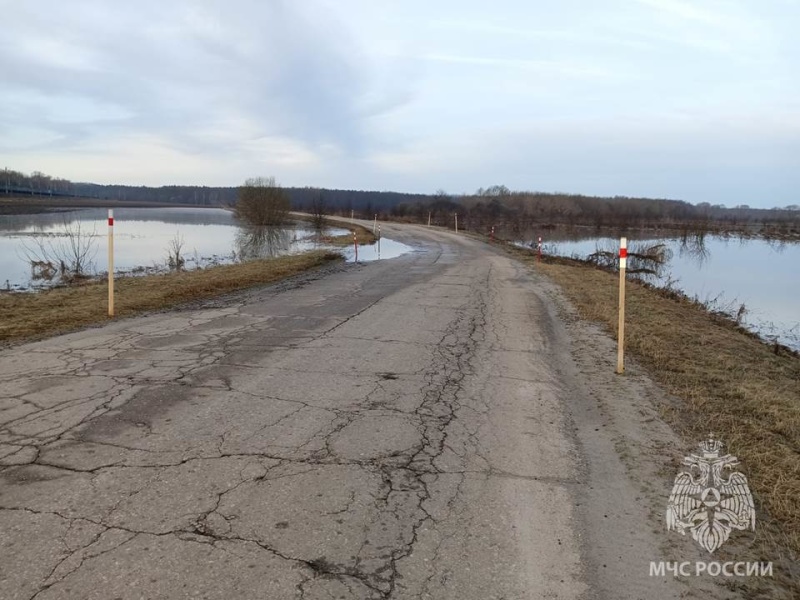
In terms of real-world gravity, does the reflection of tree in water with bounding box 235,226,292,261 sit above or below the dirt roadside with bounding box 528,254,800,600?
above

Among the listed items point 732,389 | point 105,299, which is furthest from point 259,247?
point 732,389

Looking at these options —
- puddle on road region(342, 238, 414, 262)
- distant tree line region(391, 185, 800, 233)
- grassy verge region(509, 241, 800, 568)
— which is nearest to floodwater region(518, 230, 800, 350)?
grassy verge region(509, 241, 800, 568)

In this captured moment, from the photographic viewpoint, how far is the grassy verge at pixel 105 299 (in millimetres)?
8867

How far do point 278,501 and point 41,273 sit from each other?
63.1ft

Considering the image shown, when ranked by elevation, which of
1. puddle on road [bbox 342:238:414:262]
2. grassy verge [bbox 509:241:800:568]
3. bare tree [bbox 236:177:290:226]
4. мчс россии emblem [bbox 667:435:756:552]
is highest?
bare tree [bbox 236:177:290:226]

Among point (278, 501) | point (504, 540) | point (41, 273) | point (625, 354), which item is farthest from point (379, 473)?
point (41, 273)

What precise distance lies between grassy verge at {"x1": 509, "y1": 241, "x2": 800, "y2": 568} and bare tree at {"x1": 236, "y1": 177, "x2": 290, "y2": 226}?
49.5 m

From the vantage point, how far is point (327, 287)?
1414cm

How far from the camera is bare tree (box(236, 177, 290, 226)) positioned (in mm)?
58344

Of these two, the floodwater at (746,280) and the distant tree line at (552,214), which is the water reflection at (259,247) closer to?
the floodwater at (746,280)

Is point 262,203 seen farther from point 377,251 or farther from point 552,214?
point 552,214

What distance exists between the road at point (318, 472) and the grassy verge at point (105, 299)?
144 centimetres

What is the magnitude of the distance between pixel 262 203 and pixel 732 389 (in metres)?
55.9

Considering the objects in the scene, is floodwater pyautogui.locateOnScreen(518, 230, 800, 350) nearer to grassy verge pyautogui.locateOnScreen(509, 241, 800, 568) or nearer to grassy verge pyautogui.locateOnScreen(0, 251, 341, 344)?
grassy verge pyautogui.locateOnScreen(509, 241, 800, 568)
